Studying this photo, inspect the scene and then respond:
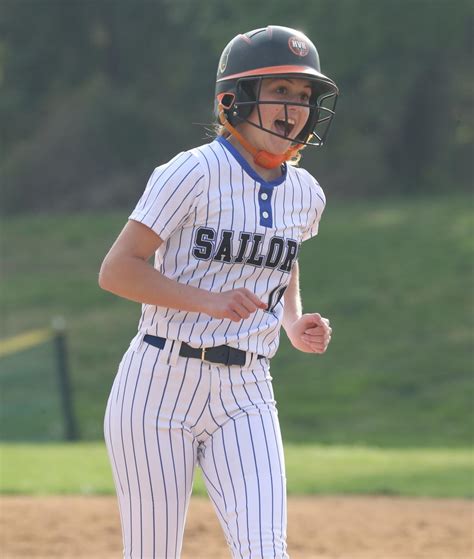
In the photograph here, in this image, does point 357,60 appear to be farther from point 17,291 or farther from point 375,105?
point 17,291

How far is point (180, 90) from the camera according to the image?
34.3 meters

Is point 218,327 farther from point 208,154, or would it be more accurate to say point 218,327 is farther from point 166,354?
point 208,154

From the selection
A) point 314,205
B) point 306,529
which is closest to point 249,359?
point 314,205

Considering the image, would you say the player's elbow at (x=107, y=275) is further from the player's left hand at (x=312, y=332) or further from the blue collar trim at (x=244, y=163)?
the player's left hand at (x=312, y=332)

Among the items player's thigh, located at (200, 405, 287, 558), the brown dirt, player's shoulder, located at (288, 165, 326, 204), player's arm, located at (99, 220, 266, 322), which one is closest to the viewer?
player's arm, located at (99, 220, 266, 322)

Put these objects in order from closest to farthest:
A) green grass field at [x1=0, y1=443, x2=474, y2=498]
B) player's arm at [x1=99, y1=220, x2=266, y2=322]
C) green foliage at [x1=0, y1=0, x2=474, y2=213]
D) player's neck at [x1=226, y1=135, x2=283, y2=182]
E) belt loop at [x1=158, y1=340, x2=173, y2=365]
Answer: player's arm at [x1=99, y1=220, x2=266, y2=322] < belt loop at [x1=158, y1=340, x2=173, y2=365] < player's neck at [x1=226, y1=135, x2=283, y2=182] < green grass field at [x1=0, y1=443, x2=474, y2=498] < green foliage at [x1=0, y1=0, x2=474, y2=213]

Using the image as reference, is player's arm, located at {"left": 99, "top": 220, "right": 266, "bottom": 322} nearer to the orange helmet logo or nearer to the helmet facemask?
the helmet facemask

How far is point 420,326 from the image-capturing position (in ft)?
62.4

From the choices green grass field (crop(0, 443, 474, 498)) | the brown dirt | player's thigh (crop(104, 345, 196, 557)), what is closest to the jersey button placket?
player's thigh (crop(104, 345, 196, 557))

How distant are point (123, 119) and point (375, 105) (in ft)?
26.6

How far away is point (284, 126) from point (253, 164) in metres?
0.15

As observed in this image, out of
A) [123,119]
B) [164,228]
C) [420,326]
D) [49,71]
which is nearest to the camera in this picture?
[164,228]

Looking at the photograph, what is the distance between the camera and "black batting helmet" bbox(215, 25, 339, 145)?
11.3 feet

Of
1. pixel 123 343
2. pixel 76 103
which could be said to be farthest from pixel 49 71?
pixel 123 343
